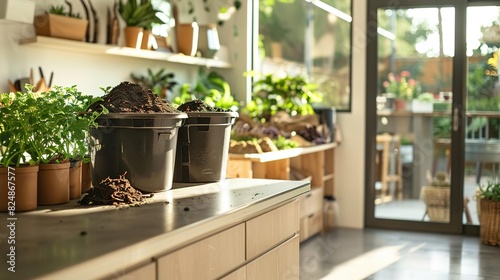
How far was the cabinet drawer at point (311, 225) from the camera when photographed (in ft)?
15.9

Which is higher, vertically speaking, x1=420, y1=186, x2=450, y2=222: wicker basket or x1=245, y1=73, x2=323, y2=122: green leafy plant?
x1=245, y1=73, x2=323, y2=122: green leafy plant

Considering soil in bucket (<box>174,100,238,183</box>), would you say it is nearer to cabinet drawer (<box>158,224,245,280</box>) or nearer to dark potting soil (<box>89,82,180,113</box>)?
dark potting soil (<box>89,82,180,113</box>)

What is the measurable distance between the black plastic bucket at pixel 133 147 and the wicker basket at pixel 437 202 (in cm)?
391

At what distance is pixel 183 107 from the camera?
7.99 ft

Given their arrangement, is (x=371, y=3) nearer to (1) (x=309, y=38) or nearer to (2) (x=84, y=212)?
(1) (x=309, y=38)

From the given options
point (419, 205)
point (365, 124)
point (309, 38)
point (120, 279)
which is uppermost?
point (309, 38)

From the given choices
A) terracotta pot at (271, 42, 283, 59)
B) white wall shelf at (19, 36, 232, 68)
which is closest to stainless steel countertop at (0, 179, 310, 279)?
white wall shelf at (19, 36, 232, 68)

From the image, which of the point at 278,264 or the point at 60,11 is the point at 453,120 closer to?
the point at 60,11

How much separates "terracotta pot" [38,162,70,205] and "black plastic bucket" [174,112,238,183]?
0.58m

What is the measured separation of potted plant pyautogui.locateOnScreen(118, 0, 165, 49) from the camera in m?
4.42

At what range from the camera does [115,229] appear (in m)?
1.51

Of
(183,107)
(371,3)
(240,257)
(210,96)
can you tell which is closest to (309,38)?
(371,3)

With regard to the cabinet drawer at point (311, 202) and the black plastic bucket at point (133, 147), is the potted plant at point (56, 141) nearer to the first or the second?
the black plastic bucket at point (133, 147)

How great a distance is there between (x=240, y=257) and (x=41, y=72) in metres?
2.43
